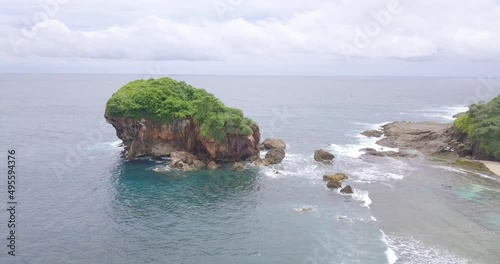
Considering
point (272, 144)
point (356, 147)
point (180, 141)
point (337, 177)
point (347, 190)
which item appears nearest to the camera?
point (347, 190)

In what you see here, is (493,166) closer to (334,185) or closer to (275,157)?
(334,185)

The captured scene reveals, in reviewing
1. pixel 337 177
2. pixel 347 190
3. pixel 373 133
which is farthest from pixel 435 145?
pixel 347 190

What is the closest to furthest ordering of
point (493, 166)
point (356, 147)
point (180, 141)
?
point (493, 166) → point (180, 141) → point (356, 147)

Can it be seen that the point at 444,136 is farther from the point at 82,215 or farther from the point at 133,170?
the point at 82,215

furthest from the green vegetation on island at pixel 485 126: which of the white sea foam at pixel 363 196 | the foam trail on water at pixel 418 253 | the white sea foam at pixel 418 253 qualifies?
the white sea foam at pixel 418 253

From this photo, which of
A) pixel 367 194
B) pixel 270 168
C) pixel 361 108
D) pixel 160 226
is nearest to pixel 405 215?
pixel 367 194

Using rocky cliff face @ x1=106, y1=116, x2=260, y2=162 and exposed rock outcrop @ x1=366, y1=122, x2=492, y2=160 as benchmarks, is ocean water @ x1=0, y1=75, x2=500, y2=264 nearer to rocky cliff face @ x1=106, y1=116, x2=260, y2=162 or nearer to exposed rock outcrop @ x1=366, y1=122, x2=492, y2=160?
rocky cliff face @ x1=106, y1=116, x2=260, y2=162

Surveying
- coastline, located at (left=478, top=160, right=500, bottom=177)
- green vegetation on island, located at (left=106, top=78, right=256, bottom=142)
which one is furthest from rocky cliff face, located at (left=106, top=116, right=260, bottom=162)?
coastline, located at (left=478, top=160, right=500, bottom=177)
